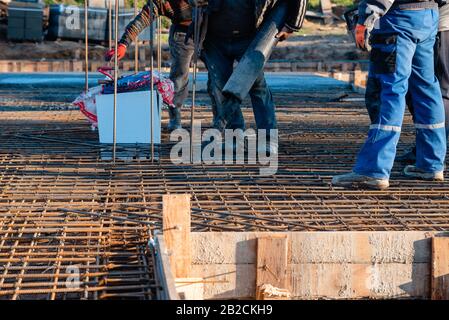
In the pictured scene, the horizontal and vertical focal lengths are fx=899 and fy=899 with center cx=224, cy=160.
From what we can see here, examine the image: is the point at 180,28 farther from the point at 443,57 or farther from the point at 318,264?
the point at 318,264

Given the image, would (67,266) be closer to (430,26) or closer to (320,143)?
(430,26)

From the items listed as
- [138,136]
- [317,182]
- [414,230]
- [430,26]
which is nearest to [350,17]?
[430,26]

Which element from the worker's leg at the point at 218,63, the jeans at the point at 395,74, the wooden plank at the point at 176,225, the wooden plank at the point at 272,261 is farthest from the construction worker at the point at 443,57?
the wooden plank at the point at 176,225

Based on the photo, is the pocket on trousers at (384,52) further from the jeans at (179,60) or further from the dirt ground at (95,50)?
the dirt ground at (95,50)

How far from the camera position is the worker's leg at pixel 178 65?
7.78 m

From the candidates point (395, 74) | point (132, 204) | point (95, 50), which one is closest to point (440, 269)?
point (395, 74)

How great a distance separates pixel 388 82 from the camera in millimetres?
5359

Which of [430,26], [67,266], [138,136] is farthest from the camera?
[138,136]

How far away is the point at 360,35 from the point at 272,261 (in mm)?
1667

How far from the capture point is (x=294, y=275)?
4.36 m

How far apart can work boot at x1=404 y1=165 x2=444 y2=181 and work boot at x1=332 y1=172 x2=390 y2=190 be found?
0.38 metres

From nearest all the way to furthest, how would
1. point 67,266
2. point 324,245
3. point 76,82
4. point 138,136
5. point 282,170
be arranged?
point 67,266, point 324,245, point 282,170, point 138,136, point 76,82

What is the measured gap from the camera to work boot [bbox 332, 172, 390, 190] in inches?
215

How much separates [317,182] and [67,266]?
224 cm
